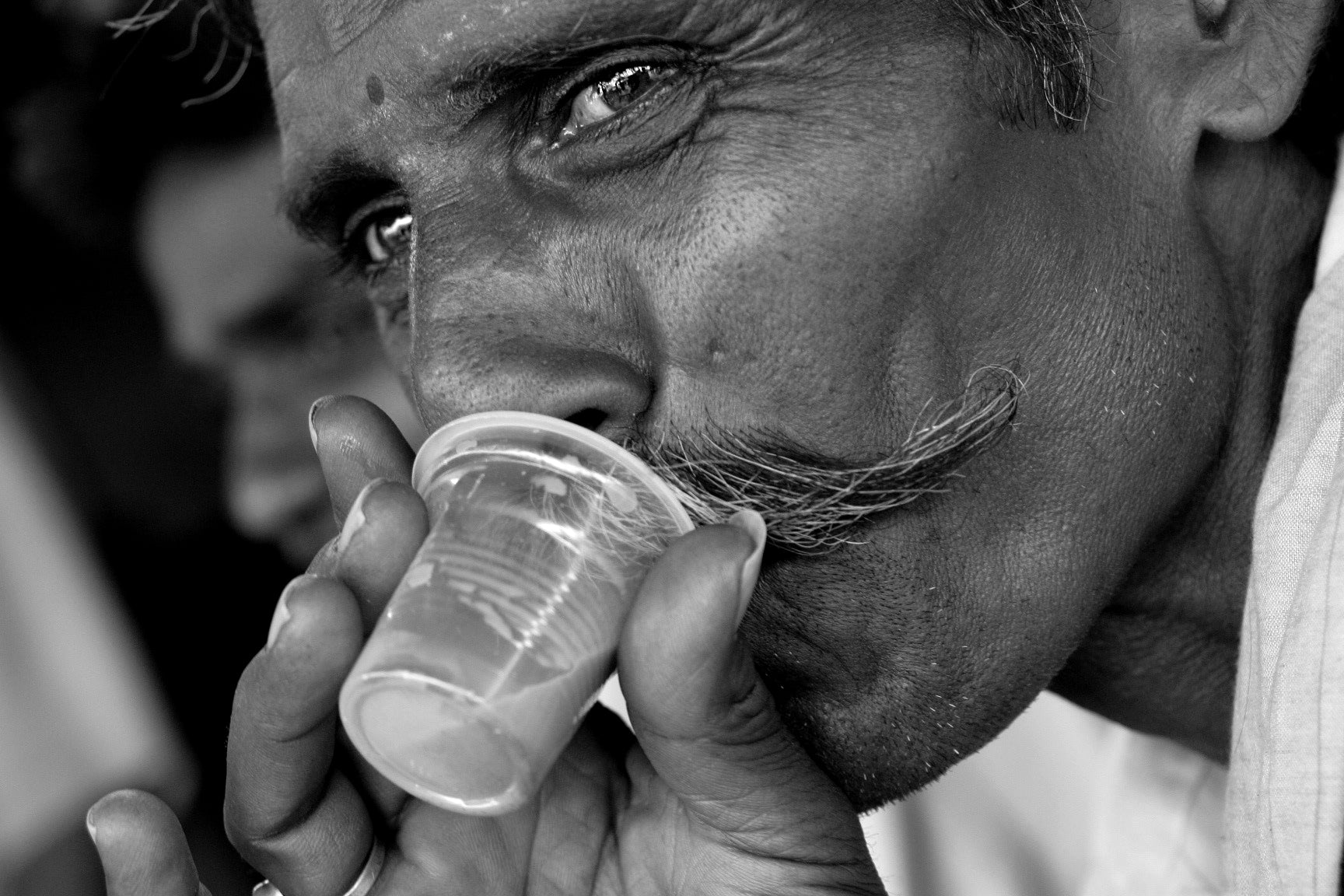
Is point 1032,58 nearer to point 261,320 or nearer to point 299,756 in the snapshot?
point 299,756

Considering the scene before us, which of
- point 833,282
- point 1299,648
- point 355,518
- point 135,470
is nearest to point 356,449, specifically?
point 355,518

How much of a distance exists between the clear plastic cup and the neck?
69 centimetres

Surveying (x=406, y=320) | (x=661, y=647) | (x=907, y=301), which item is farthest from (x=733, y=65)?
(x=406, y=320)

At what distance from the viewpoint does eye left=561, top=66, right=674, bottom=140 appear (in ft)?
4.16

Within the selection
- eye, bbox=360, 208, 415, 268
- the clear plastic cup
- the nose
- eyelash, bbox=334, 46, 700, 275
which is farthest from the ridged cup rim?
eye, bbox=360, 208, 415, 268

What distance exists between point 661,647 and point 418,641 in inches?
7.1

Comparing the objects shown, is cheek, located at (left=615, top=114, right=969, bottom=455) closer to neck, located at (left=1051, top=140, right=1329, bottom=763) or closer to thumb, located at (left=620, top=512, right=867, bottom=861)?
thumb, located at (left=620, top=512, right=867, bottom=861)

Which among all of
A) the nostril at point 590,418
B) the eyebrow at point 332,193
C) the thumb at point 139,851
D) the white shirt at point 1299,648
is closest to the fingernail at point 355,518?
the nostril at point 590,418

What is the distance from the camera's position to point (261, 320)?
3107 millimetres

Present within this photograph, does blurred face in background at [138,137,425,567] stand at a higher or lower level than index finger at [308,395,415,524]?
lower

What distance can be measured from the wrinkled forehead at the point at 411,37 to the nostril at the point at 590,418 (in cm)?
32

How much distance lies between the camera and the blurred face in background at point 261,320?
308 cm

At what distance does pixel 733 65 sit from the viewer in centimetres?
123

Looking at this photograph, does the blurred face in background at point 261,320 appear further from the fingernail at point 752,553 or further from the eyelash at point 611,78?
the fingernail at point 752,553
